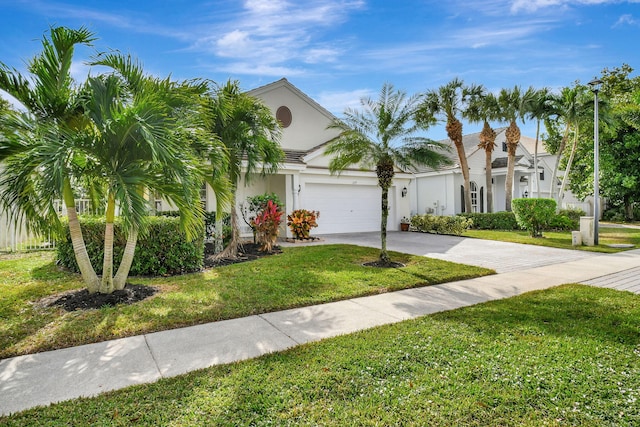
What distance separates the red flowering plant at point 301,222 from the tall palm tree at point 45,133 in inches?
339

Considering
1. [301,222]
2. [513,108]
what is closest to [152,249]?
[301,222]

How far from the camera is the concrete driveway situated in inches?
363

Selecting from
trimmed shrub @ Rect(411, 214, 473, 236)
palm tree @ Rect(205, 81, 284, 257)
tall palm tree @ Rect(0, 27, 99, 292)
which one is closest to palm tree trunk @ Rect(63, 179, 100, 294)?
tall palm tree @ Rect(0, 27, 99, 292)

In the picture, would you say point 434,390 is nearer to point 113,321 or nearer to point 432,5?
point 113,321

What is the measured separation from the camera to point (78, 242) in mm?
5395

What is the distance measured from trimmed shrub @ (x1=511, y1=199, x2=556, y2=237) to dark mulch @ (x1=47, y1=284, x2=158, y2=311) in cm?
1521

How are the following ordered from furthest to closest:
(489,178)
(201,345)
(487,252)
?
(489,178) → (487,252) → (201,345)

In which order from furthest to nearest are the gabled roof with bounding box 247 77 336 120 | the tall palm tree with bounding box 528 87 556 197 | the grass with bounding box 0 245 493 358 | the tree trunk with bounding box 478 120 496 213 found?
the tree trunk with bounding box 478 120 496 213, the tall palm tree with bounding box 528 87 556 197, the gabled roof with bounding box 247 77 336 120, the grass with bounding box 0 245 493 358

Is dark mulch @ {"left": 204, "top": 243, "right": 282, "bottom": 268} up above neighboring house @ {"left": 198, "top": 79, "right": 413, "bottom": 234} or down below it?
below

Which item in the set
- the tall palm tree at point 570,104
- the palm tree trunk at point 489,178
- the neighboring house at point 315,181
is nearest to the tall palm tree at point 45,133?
the neighboring house at point 315,181

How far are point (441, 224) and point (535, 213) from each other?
155 inches

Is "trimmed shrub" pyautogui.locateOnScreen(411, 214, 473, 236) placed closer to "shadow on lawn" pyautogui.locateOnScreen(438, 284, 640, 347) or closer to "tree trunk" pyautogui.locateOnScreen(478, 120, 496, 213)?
"tree trunk" pyautogui.locateOnScreen(478, 120, 496, 213)

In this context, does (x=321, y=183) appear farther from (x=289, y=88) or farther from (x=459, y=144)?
(x=459, y=144)

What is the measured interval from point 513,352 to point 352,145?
20.5ft
